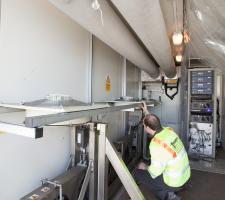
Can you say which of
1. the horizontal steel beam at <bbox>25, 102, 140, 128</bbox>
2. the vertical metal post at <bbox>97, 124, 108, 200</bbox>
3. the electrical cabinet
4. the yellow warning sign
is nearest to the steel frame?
the vertical metal post at <bbox>97, 124, 108, 200</bbox>

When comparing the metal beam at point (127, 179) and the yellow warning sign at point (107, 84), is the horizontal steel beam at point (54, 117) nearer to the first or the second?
the metal beam at point (127, 179)

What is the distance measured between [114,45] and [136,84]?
2.87m

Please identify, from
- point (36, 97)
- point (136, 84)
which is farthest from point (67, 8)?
point (136, 84)

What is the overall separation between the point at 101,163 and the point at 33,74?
0.94 meters

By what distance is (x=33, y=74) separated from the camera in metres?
1.62

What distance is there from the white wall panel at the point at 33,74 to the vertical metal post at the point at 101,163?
0.43 meters

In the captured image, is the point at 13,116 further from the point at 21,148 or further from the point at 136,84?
the point at 136,84

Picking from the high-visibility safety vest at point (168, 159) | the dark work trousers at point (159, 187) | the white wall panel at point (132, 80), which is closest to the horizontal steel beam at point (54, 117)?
the high-visibility safety vest at point (168, 159)

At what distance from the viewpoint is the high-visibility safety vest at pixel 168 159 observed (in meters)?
2.00

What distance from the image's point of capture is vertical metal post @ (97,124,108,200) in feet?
5.62

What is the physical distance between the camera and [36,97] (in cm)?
167

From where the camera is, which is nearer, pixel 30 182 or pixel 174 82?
pixel 30 182

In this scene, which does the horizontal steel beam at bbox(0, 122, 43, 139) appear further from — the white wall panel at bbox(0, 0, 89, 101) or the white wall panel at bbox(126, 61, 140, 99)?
the white wall panel at bbox(126, 61, 140, 99)

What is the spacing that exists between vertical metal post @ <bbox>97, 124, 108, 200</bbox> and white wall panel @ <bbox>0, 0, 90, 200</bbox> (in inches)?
17.1
